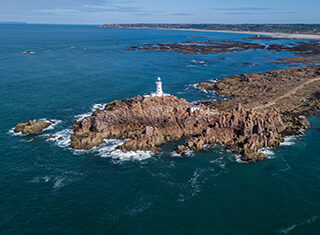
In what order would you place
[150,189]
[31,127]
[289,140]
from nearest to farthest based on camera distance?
[150,189], [289,140], [31,127]

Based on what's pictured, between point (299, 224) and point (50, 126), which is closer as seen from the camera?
point (299, 224)

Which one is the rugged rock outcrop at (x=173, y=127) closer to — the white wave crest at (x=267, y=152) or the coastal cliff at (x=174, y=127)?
the coastal cliff at (x=174, y=127)

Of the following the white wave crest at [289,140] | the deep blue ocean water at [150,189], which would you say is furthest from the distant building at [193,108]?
the white wave crest at [289,140]

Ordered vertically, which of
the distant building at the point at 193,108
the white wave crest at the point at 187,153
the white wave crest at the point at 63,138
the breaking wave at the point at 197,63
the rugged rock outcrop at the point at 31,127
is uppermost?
the breaking wave at the point at 197,63

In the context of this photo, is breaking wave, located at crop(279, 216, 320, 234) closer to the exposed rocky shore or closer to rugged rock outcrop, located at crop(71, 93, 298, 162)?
the exposed rocky shore

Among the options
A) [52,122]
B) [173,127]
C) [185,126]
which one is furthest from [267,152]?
[52,122]

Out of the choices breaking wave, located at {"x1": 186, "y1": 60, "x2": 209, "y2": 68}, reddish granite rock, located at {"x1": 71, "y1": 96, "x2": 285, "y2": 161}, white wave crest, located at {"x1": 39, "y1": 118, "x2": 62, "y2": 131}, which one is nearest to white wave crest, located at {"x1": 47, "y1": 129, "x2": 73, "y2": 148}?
reddish granite rock, located at {"x1": 71, "y1": 96, "x2": 285, "y2": 161}

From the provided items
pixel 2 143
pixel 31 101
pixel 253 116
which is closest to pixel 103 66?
pixel 31 101

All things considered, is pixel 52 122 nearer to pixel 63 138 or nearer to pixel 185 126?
pixel 63 138

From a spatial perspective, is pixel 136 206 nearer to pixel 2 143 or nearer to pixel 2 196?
pixel 2 196

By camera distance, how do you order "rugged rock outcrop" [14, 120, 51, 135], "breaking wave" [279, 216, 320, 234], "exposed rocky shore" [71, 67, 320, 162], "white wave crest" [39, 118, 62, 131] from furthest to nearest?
"white wave crest" [39, 118, 62, 131], "rugged rock outcrop" [14, 120, 51, 135], "exposed rocky shore" [71, 67, 320, 162], "breaking wave" [279, 216, 320, 234]
